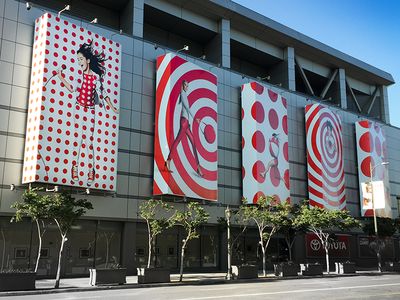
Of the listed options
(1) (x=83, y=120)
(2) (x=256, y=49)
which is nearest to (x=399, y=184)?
(2) (x=256, y=49)

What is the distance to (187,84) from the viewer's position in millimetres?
40938

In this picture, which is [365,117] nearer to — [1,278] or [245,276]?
[245,276]

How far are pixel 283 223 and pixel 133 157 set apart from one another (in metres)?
13.8

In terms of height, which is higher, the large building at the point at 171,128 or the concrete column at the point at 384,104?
the concrete column at the point at 384,104

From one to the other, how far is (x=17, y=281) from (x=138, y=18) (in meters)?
25.9

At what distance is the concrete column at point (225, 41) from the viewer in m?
47.3

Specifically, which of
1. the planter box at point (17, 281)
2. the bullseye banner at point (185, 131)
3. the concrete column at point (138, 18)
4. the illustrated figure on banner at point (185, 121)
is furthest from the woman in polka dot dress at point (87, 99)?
the planter box at point (17, 281)

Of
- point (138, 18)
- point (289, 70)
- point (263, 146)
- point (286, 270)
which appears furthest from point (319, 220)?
point (138, 18)

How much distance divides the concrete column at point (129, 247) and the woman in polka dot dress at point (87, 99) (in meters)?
5.54

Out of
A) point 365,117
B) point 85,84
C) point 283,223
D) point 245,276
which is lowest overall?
point 245,276

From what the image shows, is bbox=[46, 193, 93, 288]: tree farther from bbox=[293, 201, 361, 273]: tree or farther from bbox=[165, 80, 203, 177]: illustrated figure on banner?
bbox=[293, 201, 361, 273]: tree

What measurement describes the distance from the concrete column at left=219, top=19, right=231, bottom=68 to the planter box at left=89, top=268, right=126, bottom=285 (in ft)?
88.4

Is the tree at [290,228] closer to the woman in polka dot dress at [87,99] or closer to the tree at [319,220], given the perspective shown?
the tree at [319,220]

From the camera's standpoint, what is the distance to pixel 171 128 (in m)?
→ 38.5
